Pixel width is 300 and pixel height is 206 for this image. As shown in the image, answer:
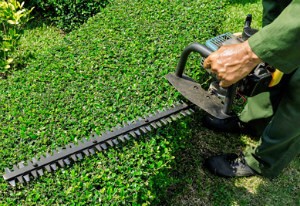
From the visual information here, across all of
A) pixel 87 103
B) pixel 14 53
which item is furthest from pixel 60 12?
pixel 87 103

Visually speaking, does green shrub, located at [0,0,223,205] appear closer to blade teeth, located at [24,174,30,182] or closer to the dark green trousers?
blade teeth, located at [24,174,30,182]

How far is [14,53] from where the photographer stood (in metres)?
4.10

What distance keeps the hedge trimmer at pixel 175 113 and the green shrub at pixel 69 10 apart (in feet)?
7.51

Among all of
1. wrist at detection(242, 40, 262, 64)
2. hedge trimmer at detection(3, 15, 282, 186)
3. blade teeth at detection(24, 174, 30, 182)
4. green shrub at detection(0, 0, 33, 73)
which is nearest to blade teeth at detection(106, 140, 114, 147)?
hedge trimmer at detection(3, 15, 282, 186)

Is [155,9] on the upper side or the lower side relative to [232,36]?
lower

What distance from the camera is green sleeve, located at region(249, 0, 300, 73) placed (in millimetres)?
1895

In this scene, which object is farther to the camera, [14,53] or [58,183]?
[14,53]

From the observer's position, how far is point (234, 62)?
6.55 ft

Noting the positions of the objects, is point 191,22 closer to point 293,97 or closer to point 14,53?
point 293,97

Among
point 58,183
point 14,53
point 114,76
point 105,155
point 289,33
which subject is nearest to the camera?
point 289,33

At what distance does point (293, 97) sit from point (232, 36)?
2.24 ft

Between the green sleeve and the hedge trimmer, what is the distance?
186mm

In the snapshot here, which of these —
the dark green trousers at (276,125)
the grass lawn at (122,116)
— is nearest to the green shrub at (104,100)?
the grass lawn at (122,116)

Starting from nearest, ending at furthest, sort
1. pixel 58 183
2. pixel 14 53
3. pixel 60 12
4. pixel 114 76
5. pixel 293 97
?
pixel 58 183 < pixel 293 97 < pixel 114 76 < pixel 14 53 < pixel 60 12
